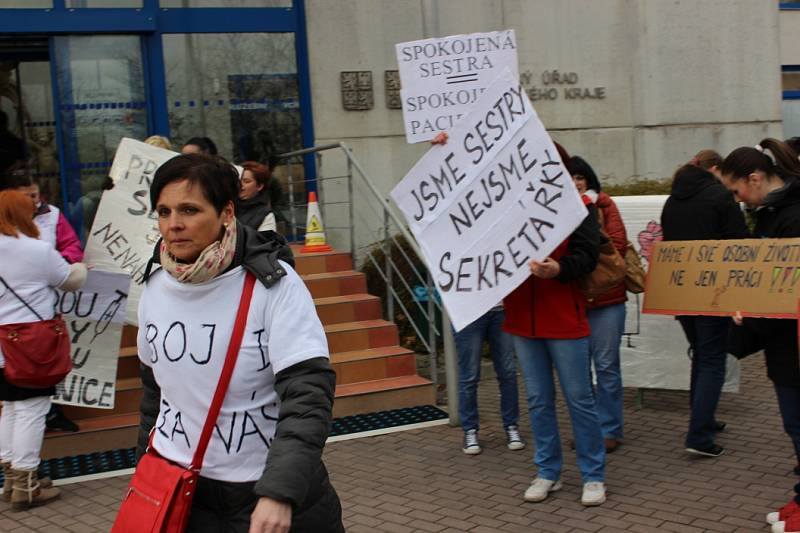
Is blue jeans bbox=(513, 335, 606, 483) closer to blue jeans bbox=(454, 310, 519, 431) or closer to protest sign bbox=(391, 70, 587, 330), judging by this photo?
protest sign bbox=(391, 70, 587, 330)

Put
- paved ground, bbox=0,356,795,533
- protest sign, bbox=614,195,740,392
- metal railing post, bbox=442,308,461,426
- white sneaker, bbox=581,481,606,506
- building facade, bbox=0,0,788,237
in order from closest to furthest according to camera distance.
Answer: paved ground, bbox=0,356,795,533, white sneaker, bbox=581,481,606,506, metal railing post, bbox=442,308,461,426, protest sign, bbox=614,195,740,392, building facade, bbox=0,0,788,237

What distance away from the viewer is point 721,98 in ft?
41.5

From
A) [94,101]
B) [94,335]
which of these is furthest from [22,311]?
[94,101]

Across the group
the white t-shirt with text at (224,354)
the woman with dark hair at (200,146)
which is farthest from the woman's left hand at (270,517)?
the woman with dark hair at (200,146)

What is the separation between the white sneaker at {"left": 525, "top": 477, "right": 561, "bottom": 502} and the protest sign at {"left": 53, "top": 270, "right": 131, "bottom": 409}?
2925 mm

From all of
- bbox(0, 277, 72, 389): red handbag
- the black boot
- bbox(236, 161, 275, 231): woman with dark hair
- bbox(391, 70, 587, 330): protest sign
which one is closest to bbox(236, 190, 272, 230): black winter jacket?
bbox(236, 161, 275, 231): woman with dark hair

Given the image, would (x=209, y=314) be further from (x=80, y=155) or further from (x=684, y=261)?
(x=80, y=155)

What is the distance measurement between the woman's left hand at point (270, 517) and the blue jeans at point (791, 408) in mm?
3073

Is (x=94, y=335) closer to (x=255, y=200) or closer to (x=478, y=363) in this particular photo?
(x=255, y=200)

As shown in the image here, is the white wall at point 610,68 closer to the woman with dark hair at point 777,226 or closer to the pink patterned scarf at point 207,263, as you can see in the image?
the woman with dark hair at point 777,226

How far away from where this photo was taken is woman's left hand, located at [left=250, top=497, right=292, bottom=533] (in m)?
2.34

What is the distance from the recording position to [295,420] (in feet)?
8.11

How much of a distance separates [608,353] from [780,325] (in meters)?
1.53

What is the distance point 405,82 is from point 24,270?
2.56 metres
